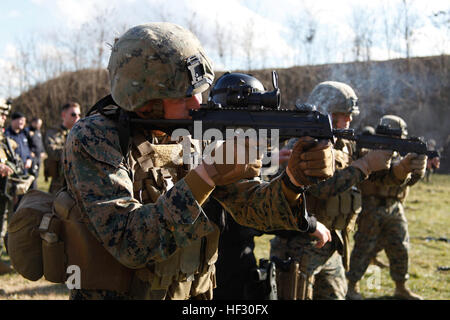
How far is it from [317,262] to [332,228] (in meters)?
0.32

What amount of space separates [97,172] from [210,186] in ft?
1.47

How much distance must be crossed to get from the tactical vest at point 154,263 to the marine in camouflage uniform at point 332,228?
1.64 meters

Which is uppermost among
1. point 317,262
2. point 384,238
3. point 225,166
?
point 225,166

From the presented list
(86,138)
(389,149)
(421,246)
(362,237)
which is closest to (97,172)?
(86,138)

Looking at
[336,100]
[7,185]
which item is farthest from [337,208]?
[7,185]

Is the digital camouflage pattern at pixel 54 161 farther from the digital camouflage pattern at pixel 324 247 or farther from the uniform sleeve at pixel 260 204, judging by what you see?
the uniform sleeve at pixel 260 204

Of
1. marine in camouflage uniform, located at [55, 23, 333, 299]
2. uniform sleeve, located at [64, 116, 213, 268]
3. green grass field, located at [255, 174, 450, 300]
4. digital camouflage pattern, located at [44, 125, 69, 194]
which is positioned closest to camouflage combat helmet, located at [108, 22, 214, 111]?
marine in camouflage uniform, located at [55, 23, 333, 299]

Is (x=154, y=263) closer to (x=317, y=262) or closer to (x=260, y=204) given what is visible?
(x=260, y=204)

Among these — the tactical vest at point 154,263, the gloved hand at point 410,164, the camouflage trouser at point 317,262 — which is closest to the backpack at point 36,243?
the tactical vest at point 154,263

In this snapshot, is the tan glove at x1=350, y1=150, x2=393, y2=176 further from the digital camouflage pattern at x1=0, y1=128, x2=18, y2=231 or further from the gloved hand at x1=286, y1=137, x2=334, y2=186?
the digital camouflage pattern at x1=0, y1=128, x2=18, y2=231

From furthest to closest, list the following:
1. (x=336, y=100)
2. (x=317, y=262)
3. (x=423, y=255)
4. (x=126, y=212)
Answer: (x=423, y=255)
(x=336, y=100)
(x=317, y=262)
(x=126, y=212)

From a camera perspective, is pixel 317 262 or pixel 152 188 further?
pixel 317 262

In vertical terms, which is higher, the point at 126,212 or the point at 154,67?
the point at 154,67

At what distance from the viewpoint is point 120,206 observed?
5.61ft
